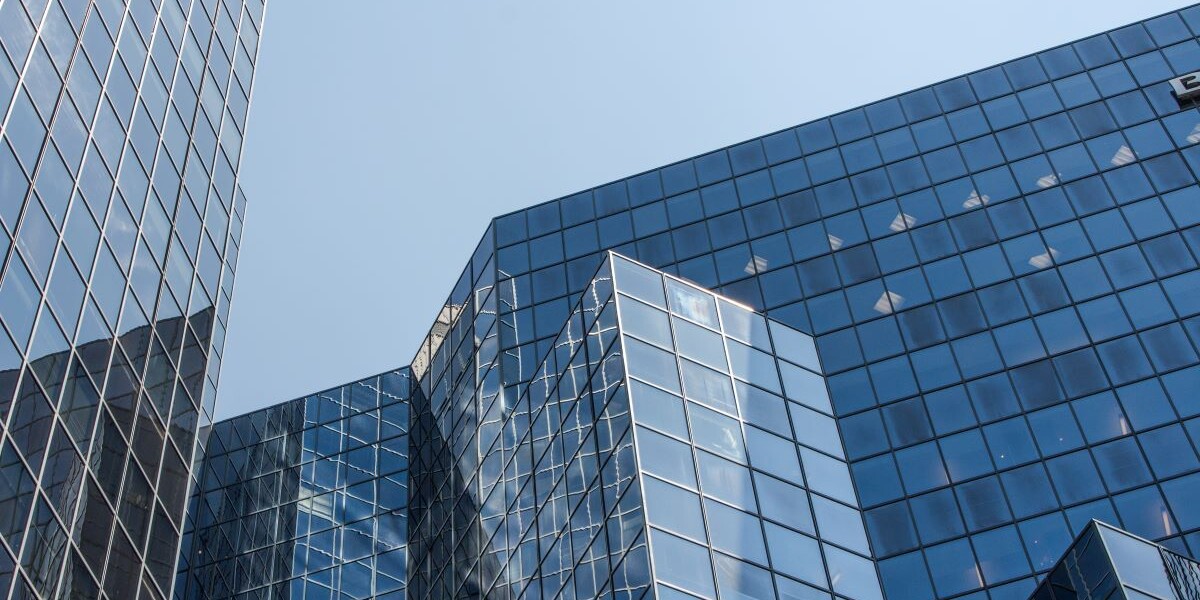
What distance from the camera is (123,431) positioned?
36062 millimetres

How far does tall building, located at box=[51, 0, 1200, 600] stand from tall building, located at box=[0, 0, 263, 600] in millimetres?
161

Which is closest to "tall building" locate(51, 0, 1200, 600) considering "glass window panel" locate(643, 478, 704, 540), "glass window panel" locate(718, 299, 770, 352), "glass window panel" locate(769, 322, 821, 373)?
"glass window panel" locate(643, 478, 704, 540)

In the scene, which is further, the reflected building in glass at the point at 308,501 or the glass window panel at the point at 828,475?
the reflected building in glass at the point at 308,501

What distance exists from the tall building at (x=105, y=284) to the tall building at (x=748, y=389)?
16cm

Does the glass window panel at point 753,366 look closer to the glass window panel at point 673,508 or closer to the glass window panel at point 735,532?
the glass window panel at point 735,532

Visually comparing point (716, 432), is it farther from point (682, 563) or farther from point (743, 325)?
point (743, 325)

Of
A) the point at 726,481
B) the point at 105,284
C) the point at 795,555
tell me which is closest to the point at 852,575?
the point at 795,555

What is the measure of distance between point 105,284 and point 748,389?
62.0 feet

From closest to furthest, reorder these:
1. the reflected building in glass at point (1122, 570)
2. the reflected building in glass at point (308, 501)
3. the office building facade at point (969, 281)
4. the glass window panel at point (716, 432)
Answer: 1. the reflected building in glass at point (1122, 570)
2. the glass window panel at point (716, 432)
3. the office building facade at point (969, 281)
4. the reflected building in glass at point (308, 501)

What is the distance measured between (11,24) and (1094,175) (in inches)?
1686

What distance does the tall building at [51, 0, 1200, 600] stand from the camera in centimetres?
3741

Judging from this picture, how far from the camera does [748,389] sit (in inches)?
1794

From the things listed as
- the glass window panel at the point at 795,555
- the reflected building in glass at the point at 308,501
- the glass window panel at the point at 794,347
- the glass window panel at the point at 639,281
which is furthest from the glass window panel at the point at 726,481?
the reflected building in glass at the point at 308,501

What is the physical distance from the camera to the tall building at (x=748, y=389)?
37406 millimetres
